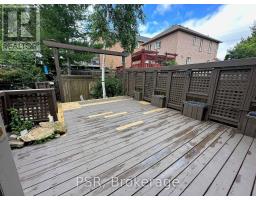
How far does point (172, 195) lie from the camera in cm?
134

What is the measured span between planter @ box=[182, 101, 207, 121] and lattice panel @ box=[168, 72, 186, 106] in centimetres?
50

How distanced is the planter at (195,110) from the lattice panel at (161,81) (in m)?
1.30

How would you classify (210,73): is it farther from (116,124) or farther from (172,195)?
(172,195)

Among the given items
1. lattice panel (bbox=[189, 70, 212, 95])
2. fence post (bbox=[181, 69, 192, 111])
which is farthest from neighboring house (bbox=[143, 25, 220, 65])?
lattice panel (bbox=[189, 70, 212, 95])

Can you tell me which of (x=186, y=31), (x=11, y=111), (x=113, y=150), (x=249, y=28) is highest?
(x=249, y=28)

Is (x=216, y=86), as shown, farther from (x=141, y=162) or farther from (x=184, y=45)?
(x=184, y=45)

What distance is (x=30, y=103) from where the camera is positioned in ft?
9.55

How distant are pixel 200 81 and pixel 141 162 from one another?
300 centimetres

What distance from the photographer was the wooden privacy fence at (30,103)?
2643 millimetres

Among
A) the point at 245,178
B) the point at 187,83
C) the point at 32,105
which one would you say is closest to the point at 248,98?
the point at 187,83

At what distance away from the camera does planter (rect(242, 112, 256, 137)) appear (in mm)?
2576
